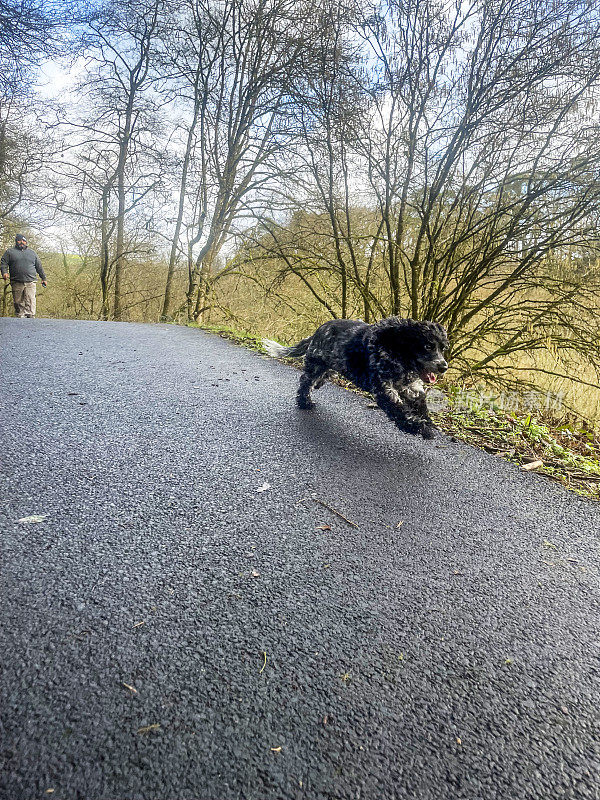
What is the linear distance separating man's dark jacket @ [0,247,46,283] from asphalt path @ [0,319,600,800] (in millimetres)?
9956

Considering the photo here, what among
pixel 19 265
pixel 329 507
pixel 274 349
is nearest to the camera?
pixel 329 507

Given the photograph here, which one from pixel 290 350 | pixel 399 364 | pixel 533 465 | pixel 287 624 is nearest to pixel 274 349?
pixel 290 350

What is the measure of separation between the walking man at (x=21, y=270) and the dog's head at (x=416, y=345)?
10.4 m

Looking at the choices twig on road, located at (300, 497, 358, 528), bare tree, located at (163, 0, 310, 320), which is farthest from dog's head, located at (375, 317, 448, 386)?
bare tree, located at (163, 0, 310, 320)

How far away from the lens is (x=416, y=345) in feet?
12.1

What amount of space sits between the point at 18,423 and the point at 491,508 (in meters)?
3.25

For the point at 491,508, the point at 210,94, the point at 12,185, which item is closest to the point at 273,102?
the point at 210,94

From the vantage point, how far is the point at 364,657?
1479 millimetres

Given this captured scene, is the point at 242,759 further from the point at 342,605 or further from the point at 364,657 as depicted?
the point at 342,605

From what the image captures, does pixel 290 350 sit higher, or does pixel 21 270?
pixel 21 270

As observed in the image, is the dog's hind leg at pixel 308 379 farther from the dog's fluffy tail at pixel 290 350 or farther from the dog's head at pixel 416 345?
the dog's head at pixel 416 345

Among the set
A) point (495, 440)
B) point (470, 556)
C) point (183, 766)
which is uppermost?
point (495, 440)

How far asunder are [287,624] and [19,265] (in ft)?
41.4

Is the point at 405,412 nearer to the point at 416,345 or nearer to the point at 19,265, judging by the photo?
the point at 416,345
